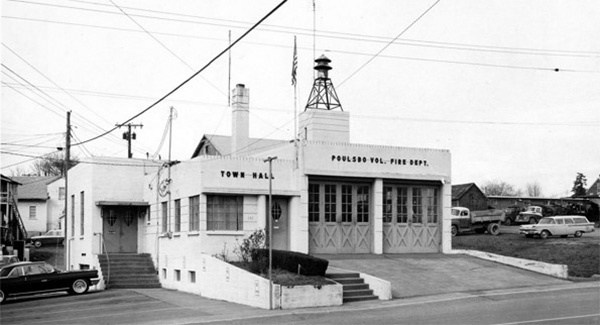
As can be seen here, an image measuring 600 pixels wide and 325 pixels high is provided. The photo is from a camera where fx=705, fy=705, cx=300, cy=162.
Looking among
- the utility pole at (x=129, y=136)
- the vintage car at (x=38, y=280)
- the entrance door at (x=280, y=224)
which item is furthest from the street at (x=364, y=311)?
the utility pole at (x=129, y=136)

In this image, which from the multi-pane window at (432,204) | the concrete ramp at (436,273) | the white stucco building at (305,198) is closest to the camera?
the concrete ramp at (436,273)

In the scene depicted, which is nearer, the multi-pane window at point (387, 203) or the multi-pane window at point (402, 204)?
the multi-pane window at point (387, 203)

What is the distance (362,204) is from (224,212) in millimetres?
5769

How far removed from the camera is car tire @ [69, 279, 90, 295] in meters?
26.3

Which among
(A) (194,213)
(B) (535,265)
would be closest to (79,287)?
(A) (194,213)

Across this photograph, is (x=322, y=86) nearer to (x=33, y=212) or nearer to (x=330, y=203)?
(x=330, y=203)

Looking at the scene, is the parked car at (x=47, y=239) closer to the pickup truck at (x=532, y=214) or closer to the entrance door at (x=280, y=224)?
the entrance door at (x=280, y=224)

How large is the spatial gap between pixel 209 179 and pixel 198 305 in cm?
540

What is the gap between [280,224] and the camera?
26.3 meters

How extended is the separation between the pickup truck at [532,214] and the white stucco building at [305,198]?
2461cm

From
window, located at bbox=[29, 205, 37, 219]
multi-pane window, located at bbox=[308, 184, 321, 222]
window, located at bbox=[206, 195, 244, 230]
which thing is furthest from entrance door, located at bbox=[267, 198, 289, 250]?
window, located at bbox=[29, 205, 37, 219]

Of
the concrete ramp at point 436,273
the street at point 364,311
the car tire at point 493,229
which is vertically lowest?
the street at point 364,311

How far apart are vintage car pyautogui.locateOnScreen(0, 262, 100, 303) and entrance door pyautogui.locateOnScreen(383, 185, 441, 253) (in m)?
11.5

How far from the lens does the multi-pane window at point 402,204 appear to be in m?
28.3
